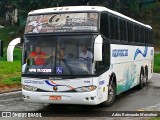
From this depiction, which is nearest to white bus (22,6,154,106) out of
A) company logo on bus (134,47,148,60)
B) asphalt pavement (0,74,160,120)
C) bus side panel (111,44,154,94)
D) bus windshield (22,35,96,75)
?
bus windshield (22,35,96,75)

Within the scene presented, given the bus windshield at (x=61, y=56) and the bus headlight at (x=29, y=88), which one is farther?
the bus headlight at (x=29, y=88)

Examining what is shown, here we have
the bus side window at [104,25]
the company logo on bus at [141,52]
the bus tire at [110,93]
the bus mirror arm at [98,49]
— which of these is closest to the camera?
the bus mirror arm at [98,49]

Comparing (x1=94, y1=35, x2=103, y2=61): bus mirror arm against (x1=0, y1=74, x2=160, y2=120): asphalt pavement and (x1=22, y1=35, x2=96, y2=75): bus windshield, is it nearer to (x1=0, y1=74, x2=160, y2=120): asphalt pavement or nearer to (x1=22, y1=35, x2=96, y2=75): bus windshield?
(x1=22, y1=35, x2=96, y2=75): bus windshield

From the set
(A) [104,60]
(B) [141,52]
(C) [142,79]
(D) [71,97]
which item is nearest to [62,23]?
(A) [104,60]

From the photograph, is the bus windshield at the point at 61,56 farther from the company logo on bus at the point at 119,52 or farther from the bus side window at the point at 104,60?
the company logo on bus at the point at 119,52

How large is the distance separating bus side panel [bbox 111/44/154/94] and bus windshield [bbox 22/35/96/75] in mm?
2020

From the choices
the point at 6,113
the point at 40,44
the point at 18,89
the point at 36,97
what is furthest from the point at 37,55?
the point at 18,89

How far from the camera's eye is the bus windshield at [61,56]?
1149 centimetres

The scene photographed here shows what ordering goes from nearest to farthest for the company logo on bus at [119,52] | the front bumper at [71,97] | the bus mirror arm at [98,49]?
the bus mirror arm at [98,49] → the front bumper at [71,97] → the company logo on bus at [119,52]

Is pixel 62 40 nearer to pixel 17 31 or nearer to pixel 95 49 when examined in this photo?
pixel 95 49

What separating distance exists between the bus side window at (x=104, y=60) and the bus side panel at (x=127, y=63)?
61cm

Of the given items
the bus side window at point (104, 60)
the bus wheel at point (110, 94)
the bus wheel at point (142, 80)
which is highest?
the bus side window at point (104, 60)

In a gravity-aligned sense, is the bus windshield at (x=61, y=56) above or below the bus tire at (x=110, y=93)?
above

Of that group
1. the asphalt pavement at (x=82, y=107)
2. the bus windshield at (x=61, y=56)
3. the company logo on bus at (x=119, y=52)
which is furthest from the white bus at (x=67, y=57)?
the company logo on bus at (x=119, y=52)
